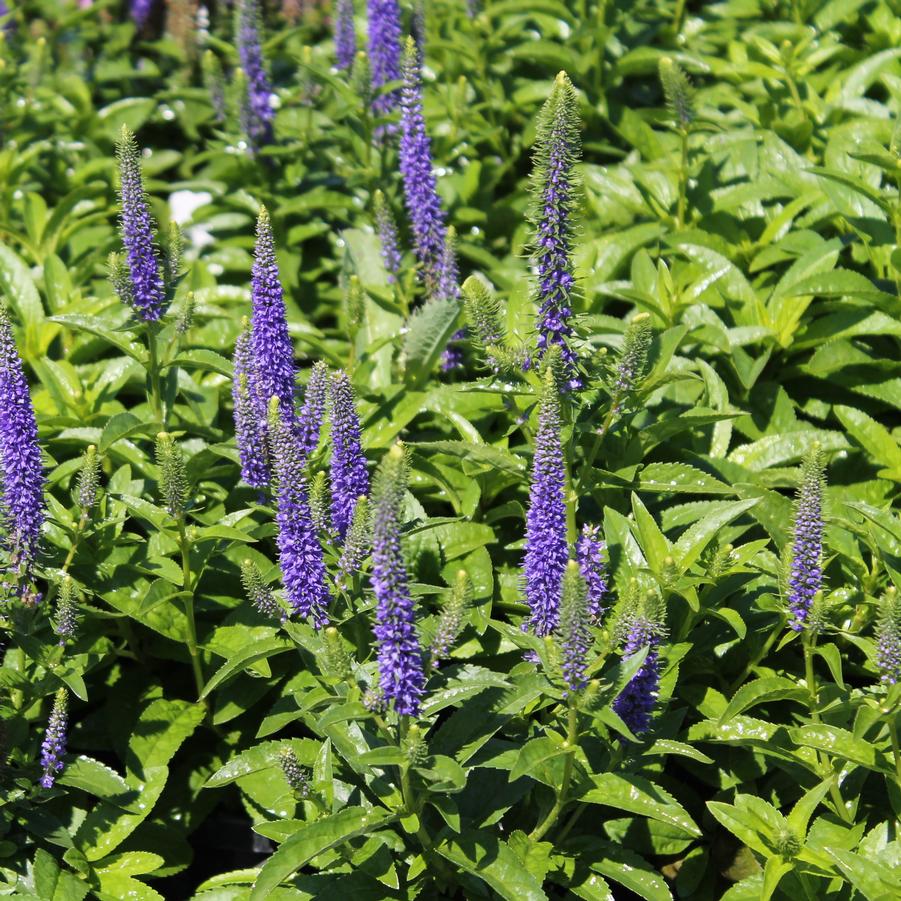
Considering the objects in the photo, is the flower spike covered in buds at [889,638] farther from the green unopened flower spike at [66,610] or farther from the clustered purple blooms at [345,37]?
the clustered purple blooms at [345,37]

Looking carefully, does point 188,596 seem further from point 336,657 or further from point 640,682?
point 640,682

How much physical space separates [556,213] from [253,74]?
369 cm

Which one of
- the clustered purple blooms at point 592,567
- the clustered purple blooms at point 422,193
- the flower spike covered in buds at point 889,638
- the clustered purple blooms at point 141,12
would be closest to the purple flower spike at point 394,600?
the clustered purple blooms at point 592,567

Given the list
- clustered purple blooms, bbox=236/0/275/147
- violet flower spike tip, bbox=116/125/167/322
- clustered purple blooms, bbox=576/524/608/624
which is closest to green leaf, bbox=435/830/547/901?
clustered purple blooms, bbox=576/524/608/624

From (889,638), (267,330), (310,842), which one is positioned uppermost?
(267,330)

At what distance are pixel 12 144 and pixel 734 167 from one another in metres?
4.65

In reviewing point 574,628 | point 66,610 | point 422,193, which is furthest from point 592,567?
point 422,193

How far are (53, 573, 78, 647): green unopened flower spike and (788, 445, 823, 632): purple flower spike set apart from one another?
106 inches

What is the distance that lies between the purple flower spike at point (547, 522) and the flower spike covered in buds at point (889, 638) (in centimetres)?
109

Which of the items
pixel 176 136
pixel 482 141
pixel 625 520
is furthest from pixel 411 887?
pixel 176 136

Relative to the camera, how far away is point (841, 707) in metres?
4.41

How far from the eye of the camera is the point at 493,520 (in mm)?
5496

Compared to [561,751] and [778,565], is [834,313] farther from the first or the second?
[561,751]

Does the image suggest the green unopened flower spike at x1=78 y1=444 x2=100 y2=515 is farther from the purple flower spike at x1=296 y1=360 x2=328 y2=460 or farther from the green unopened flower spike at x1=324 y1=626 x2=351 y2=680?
the green unopened flower spike at x1=324 y1=626 x2=351 y2=680
